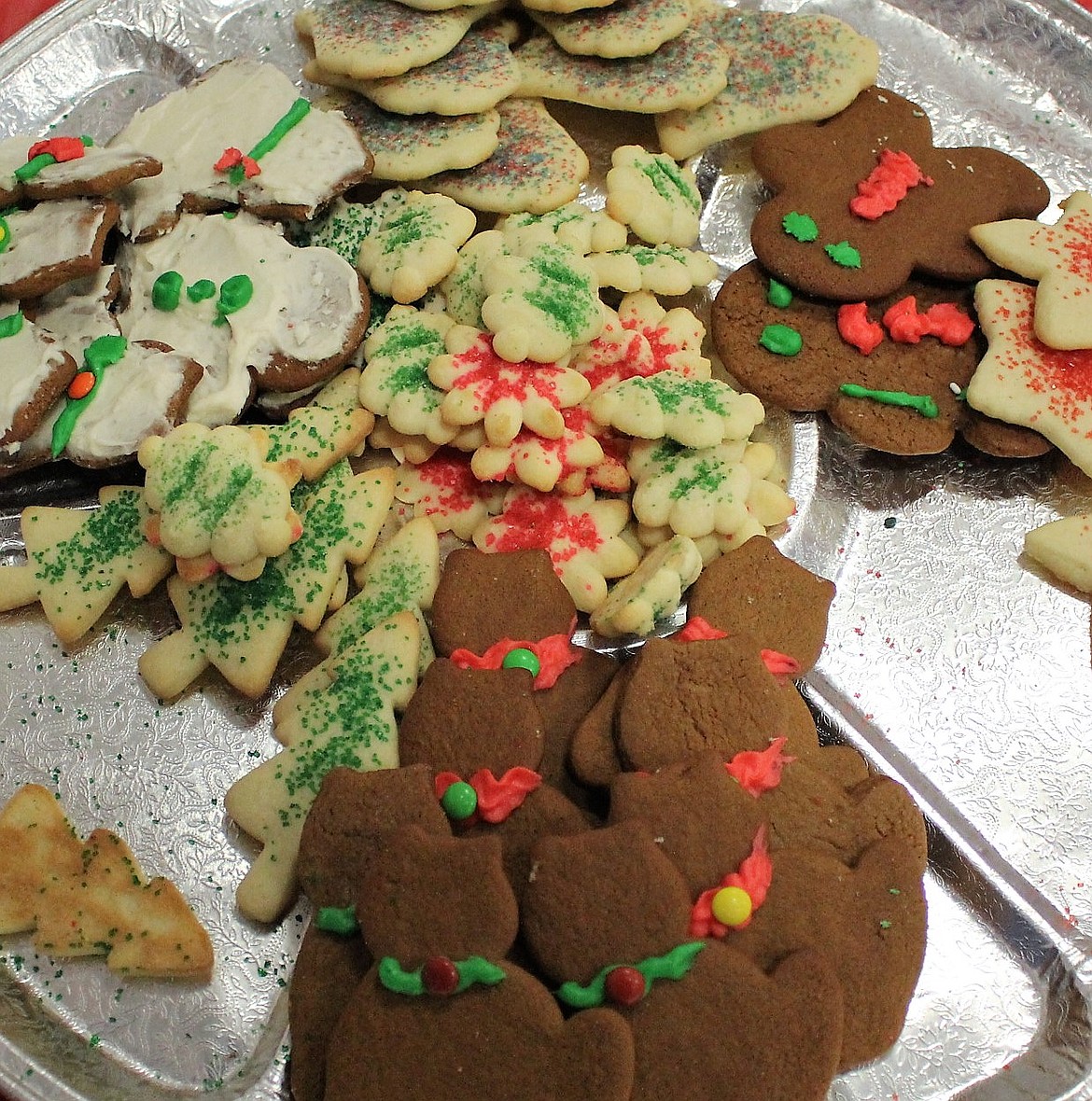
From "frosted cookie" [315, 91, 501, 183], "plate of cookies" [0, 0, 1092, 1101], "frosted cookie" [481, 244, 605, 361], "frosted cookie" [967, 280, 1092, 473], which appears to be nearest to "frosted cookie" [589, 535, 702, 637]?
"plate of cookies" [0, 0, 1092, 1101]

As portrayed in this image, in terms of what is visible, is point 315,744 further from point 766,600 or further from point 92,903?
point 766,600

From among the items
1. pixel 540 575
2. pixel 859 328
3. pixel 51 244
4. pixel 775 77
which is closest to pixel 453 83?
pixel 775 77

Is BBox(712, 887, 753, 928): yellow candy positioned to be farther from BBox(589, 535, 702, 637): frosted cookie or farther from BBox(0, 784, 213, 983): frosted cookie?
BBox(0, 784, 213, 983): frosted cookie

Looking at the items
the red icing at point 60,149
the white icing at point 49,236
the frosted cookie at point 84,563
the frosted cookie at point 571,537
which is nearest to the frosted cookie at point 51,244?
the white icing at point 49,236

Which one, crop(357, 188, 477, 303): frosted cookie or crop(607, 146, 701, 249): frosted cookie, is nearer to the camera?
crop(357, 188, 477, 303): frosted cookie

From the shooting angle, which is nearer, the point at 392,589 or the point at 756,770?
the point at 756,770

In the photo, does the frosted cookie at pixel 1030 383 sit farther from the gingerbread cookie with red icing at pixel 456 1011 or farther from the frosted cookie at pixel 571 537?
the gingerbread cookie with red icing at pixel 456 1011

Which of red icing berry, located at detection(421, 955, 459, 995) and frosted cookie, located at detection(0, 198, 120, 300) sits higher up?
frosted cookie, located at detection(0, 198, 120, 300)

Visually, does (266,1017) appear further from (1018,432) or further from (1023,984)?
(1018,432)
